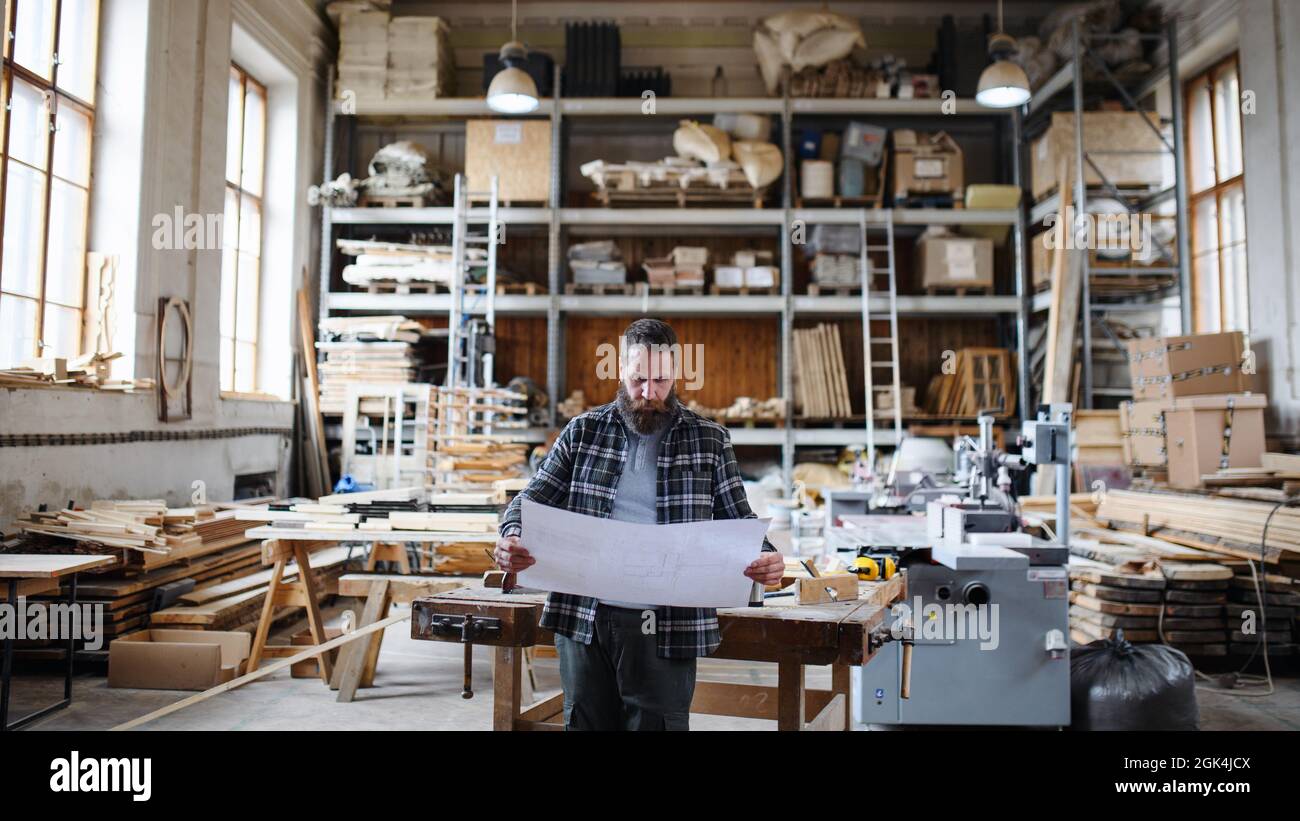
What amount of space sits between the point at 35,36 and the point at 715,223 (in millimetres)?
6378

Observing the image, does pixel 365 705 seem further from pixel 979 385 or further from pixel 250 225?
pixel 979 385

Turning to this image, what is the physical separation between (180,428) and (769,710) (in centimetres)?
609

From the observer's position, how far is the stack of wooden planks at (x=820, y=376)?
31.9 ft

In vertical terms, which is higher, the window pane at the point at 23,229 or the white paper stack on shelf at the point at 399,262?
the white paper stack on shelf at the point at 399,262

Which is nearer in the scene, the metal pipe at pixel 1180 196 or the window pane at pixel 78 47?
the window pane at pixel 78 47

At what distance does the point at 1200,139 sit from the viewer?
901 cm

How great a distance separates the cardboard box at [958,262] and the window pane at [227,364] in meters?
7.66

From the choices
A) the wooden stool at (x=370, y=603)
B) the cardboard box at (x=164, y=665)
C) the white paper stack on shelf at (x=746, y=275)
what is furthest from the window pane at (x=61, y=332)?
the white paper stack on shelf at (x=746, y=275)

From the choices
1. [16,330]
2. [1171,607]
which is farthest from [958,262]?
[16,330]

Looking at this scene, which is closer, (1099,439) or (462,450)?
(462,450)

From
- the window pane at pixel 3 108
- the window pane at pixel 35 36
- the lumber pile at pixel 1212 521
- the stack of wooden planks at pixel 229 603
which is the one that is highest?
the window pane at pixel 35 36

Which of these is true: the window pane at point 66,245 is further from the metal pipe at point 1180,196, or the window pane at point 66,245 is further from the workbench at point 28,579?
the metal pipe at point 1180,196
